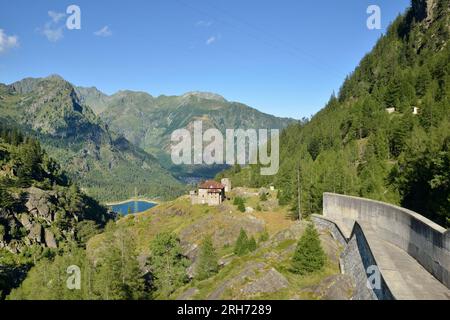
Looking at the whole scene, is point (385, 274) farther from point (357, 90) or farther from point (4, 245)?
point (357, 90)

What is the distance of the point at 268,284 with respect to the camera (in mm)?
32688

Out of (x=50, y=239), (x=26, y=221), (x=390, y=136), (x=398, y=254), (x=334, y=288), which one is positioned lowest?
(x=50, y=239)

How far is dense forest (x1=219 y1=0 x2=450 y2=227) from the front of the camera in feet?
Result: 157

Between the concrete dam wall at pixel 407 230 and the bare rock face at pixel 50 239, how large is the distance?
134494mm

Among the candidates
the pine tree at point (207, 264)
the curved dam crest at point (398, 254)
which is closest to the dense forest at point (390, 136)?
the curved dam crest at point (398, 254)

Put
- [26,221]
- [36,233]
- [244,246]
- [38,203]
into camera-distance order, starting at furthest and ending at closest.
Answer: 1. [38,203]
2. [26,221]
3. [36,233]
4. [244,246]

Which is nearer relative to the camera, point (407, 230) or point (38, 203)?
point (407, 230)

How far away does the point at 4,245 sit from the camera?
13238 centimetres

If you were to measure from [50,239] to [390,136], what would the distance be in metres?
132

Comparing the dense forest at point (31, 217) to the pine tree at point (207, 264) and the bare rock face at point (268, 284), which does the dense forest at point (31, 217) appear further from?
the bare rock face at point (268, 284)

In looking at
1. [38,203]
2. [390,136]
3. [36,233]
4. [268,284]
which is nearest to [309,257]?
[268,284]

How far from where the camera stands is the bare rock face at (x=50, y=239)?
489 ft

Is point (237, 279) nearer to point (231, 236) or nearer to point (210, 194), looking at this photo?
point (231, 236)
